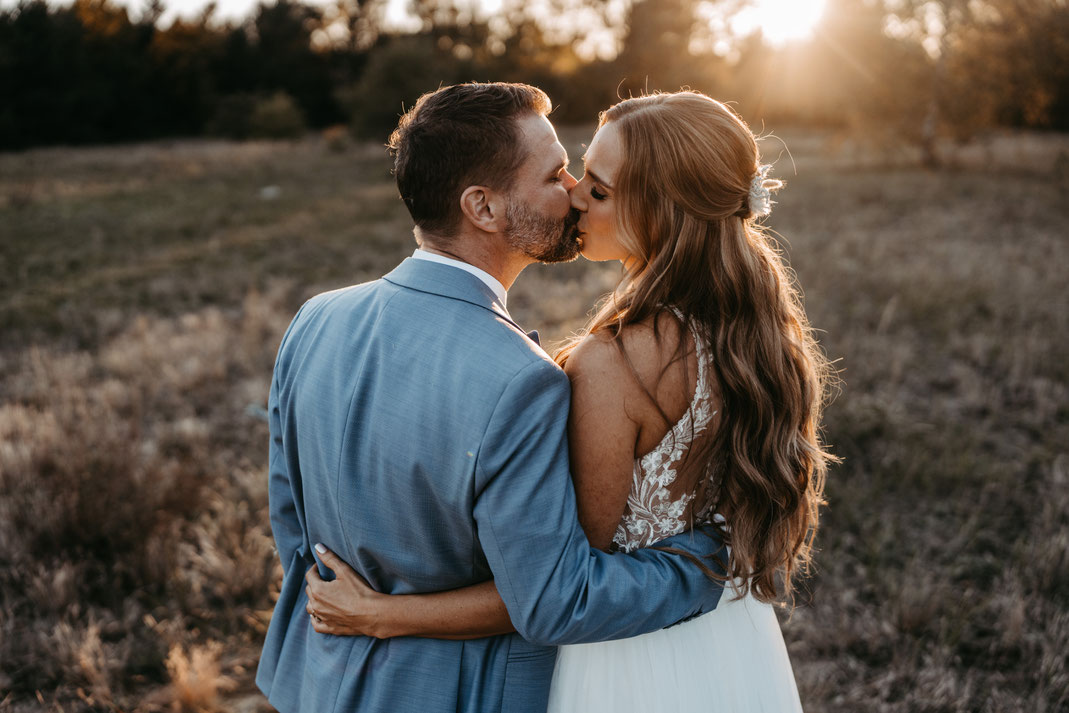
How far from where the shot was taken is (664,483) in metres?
1.82

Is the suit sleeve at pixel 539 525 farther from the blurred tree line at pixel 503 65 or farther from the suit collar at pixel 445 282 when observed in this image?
the blurred tree line at pixel 503 65

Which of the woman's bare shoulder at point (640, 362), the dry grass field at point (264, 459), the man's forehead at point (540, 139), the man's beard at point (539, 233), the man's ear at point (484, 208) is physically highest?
the man's forehead at point (540, 139)

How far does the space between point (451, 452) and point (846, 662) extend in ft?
9.27

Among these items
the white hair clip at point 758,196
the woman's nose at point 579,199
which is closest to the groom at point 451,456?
the woman's nose at point 579,199

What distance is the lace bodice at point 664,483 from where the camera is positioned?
1786mm

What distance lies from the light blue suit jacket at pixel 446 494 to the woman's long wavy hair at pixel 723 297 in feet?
0.65

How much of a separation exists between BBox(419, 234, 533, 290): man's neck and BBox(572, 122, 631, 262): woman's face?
23 cm

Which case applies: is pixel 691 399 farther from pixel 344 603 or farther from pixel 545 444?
pixel 344 603

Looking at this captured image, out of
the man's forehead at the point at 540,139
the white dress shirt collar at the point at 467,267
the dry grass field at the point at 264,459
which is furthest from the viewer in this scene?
the dry grass field at the point at 264,459

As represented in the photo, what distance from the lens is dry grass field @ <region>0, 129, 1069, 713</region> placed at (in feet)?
10.6

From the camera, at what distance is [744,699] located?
197 centimetres

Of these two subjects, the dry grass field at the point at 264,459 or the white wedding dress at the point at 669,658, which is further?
the dry grass field at the point at 264,459

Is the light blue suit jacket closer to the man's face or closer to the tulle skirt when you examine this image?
the tulle skirt

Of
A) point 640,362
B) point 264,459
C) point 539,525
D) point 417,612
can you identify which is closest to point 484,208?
point 640,362
